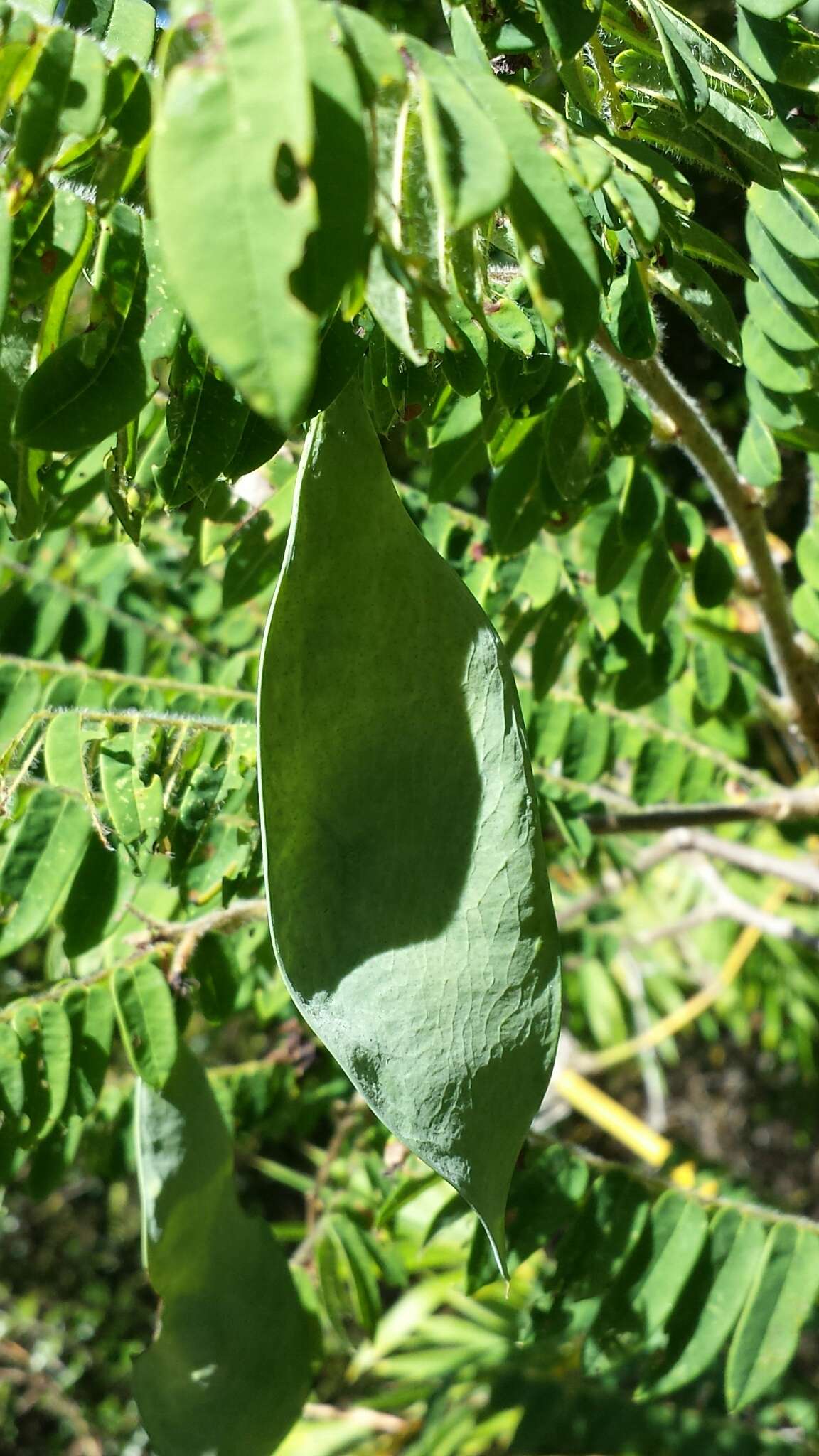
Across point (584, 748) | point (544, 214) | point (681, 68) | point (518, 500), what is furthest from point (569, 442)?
point (584, 748)

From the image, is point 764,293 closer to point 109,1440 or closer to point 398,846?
point 398,846

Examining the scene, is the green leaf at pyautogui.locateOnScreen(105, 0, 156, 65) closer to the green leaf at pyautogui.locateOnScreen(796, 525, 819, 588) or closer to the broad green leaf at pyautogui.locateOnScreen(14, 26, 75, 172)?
the broad green leaf at pyautogui.locateOnScreen(14, 26, 75, 172)

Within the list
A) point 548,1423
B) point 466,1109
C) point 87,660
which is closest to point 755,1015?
point 548,1423

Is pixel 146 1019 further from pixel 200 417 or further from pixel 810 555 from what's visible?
pixel 810 555

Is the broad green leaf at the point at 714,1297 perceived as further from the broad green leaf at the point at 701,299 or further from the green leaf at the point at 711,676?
the broad green leaf at the point at 701,299

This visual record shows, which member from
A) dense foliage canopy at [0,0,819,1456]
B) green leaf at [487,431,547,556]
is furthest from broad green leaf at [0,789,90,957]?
green leaf at [487,431,547,556]

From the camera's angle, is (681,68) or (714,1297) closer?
(681,68)
